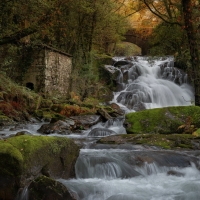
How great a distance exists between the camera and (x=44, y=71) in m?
15.9

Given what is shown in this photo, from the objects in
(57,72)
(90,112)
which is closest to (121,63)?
(57,72)

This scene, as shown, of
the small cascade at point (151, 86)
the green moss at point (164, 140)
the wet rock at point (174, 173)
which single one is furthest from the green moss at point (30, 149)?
the small cascade at point (151, 86)

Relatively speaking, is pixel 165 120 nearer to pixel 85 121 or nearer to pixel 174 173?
pixel 174 173

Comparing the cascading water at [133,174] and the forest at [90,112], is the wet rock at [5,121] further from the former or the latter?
the cascading water at [133,174]

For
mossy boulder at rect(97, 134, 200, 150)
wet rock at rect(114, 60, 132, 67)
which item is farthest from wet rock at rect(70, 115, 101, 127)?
wet rock at rect(114, 60, 132, 67)

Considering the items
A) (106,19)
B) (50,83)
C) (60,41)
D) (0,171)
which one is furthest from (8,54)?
(0,171)

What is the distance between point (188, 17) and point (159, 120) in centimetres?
396

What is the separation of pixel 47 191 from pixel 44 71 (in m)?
12.6

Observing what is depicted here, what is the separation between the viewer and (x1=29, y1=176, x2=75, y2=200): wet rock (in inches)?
154

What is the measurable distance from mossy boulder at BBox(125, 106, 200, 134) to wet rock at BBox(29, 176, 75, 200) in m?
5.76

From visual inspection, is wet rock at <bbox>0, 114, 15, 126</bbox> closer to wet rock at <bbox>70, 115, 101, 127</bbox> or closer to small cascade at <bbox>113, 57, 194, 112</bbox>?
wet rock at <bbox>70, 115, 101, 127</bbox>

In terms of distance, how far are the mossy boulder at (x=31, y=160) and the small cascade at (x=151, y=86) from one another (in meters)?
11.4

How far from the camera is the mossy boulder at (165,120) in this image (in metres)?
9.22

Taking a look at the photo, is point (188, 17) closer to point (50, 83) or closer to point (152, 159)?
point (152, 159)
